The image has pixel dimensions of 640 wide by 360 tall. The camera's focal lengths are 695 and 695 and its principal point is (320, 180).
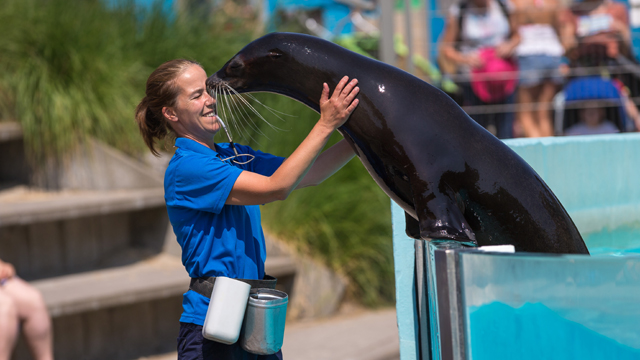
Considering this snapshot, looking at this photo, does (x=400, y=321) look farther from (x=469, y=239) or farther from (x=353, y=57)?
(x=353, y=57)

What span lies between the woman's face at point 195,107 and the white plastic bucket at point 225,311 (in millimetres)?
505

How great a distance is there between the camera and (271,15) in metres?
6.89

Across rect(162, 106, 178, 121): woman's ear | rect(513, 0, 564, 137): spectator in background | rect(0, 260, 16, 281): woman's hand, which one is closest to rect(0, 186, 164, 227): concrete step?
rect(0, 260, 16, 281): woman's hand

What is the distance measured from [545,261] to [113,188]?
414cm

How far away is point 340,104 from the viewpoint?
1975mm

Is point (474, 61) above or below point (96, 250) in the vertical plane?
above

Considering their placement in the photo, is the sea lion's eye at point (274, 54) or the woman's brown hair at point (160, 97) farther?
the woman's brown hair at point (160, 97)

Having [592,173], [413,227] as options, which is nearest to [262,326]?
[413,227]

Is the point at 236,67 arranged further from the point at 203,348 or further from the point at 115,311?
the point at 115,311

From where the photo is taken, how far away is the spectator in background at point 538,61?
6.47m

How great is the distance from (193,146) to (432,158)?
76 cm

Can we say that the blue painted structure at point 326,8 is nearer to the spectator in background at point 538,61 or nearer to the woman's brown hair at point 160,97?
the spectator in background at point 538,61

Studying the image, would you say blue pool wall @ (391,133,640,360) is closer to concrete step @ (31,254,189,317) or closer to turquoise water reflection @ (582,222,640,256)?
turquoise water reflection @ (582,222,640,256)

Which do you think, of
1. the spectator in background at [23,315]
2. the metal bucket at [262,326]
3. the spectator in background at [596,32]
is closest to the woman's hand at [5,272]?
the spectator in background at [23,315]
